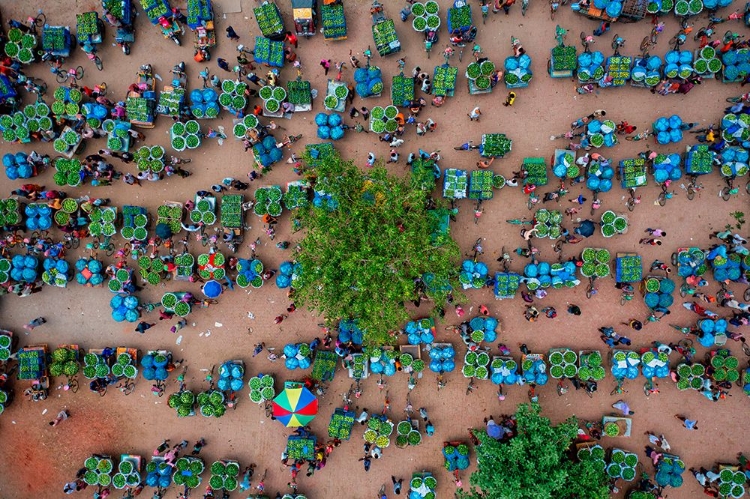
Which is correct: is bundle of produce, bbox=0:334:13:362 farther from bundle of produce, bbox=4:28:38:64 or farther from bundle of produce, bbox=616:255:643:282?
bundle of produce, bbox=616:255:643:282

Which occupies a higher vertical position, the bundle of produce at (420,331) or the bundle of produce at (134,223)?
the bundle of produce at (134,223)

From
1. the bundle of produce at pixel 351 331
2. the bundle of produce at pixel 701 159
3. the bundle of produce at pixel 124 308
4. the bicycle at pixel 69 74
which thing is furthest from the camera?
the bicycle at pixel 69 74

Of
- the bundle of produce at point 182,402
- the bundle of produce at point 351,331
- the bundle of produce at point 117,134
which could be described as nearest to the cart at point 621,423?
the bundle of produce at point 351,331

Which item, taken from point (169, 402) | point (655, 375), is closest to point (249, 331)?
point (169, 402)

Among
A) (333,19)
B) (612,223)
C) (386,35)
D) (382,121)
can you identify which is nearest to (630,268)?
(612,223)

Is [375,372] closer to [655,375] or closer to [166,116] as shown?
[655,375]

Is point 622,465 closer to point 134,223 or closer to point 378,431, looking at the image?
Result: point 378,431

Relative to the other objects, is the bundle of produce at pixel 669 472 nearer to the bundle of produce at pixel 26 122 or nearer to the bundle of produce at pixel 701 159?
the bundle of produce at pixel 701 159
